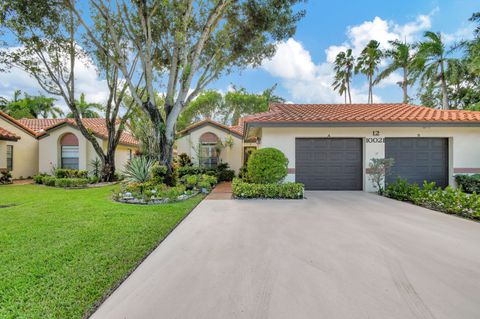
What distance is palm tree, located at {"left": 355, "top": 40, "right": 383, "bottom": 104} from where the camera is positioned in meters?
21.2

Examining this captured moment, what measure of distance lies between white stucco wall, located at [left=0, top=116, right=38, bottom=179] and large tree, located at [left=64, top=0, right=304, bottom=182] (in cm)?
1039

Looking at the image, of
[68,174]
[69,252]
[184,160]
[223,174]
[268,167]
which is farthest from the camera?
[184,160]

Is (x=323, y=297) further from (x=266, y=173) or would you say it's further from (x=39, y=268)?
(x=266, y=173)

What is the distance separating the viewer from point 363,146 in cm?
948

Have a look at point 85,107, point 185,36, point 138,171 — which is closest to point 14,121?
point 85,107

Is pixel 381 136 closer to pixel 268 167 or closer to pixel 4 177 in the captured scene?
pixel 268 167

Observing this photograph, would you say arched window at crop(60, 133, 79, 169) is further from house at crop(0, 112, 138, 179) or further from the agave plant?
the agave plant

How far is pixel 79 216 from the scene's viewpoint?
226 inches

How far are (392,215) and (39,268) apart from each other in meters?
7.66

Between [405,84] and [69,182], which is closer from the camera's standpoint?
[69,182]

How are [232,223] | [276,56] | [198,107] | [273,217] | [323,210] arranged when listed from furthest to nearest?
[198,107] → [276,56] → [323,210] → [273,217] → [232,223]

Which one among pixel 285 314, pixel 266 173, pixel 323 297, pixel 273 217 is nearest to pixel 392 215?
pixel 273 217

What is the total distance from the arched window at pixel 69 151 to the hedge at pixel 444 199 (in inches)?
778

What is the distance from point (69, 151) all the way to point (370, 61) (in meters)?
28.8
